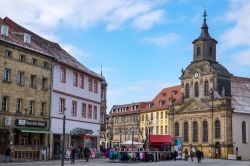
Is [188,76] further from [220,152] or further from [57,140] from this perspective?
[57,140]

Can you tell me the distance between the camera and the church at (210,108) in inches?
3223

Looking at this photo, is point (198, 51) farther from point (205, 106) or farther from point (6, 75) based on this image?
point (6, 75)

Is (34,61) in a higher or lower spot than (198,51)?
lower

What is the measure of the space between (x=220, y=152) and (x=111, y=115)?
170 ft

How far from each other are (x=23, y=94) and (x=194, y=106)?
51.2 m

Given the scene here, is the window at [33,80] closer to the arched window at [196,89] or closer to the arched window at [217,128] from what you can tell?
the arched window at [217,128]

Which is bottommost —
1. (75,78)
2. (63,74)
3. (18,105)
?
(18,105)

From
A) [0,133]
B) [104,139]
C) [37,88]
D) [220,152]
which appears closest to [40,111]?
[37,88]

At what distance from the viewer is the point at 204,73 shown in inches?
3484

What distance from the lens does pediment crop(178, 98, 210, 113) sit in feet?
285

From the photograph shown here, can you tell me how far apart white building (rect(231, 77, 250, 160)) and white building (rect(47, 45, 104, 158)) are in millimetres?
33469

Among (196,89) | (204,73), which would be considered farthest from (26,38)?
(196,89)

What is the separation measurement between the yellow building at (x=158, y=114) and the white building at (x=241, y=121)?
1938cm

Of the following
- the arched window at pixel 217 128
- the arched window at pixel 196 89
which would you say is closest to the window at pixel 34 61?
the arched window at pixel 217 128
